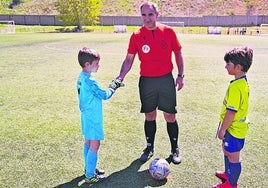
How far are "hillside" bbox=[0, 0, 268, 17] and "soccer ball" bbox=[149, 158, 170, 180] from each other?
67.4 meters

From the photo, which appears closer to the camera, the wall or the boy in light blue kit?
the boy in light blue kit

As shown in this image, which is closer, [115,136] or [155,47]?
[155,47]

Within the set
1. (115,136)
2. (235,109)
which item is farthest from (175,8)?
A: (235,109)

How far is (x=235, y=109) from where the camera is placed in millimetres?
3611

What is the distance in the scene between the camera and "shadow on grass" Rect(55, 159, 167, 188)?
14.1ft

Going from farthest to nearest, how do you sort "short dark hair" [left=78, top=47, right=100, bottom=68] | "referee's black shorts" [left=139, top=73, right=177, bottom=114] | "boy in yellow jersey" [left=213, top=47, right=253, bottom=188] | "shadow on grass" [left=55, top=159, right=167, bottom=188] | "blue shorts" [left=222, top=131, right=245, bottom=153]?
1. "referee's black shorts" [left=139, top=73, right=177, bottom=114]
2. "shadow on grass" [left=55, top=159, right=167, bottom=188]
3. "short dark hair" [left=78, top=47, right=100, bottom=68]
4. "blue shorts" [left=222, top=131, right=245, bottom=153]
5. "boy in yellow jersey" [left=213, top=47, right=253, bottom=188]

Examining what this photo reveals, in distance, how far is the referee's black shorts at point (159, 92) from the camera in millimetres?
4777

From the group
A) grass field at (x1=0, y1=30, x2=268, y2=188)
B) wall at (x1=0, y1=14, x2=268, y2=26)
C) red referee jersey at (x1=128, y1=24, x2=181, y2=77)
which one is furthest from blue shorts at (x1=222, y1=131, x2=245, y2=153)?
wall at (x1=0, y1=14, x2=268, y2=26)

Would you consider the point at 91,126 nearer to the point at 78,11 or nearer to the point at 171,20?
the point at 78,11

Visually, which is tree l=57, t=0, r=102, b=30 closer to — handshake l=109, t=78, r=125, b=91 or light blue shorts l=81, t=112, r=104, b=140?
handshake l=109, t=78, r=125, b=91

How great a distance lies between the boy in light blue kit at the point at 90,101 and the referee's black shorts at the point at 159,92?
599 millimetres

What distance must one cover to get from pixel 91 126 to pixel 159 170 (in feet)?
3.46

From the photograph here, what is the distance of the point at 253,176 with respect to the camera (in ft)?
14.8

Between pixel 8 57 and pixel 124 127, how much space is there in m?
11.8
